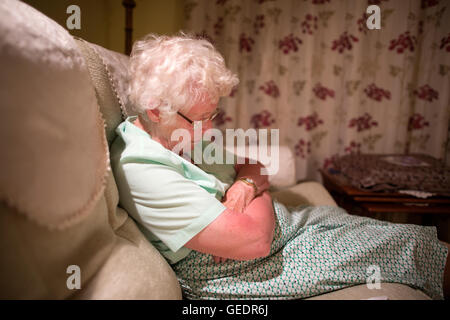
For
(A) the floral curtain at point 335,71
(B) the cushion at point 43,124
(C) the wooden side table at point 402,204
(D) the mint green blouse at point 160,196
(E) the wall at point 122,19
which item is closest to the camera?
(B) the cushion at point 43,124

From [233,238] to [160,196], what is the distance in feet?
0.65

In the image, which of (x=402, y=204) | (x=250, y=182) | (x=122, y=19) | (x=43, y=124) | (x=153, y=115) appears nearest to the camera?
(x=43, y=124)

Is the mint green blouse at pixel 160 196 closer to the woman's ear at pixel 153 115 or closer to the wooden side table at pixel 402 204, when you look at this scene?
the woman's ear at pixel 153 115

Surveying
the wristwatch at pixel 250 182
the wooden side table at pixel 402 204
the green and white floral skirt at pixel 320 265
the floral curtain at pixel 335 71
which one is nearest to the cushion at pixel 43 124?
the green and white floral skirt at pixel 320 265

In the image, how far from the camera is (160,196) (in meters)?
0.61

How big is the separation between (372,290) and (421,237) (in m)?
0.26

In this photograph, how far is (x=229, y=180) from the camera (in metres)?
0.97

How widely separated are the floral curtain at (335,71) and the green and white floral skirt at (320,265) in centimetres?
131

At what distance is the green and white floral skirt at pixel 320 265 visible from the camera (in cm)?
71

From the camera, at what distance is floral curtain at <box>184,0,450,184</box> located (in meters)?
1.84

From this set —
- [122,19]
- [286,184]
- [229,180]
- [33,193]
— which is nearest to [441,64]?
[286,184]

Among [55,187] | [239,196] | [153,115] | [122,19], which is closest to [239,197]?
[239,196]

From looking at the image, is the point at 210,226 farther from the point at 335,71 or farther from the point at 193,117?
the point at 335,71

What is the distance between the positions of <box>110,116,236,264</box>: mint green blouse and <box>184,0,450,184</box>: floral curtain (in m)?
1.51
